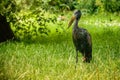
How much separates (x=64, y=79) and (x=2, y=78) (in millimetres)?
1074

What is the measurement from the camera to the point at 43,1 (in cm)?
1531

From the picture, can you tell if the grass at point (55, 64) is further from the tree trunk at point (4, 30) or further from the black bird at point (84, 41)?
the tree trunk at point (4, 30)

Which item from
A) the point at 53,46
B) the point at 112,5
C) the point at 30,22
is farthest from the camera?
the point at 112,5

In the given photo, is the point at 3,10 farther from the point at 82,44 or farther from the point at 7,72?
the point at 7,72

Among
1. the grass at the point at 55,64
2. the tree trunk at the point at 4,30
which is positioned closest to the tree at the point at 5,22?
the tree trunk at the point at 4,30

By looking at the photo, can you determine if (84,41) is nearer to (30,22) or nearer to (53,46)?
(53,46)

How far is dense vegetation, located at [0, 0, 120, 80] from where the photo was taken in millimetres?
8070

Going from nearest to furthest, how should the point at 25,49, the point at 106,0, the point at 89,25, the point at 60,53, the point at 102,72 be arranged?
the point at 102,72 → the point at 60,53 → the point at 25,49 → the point at 89,25 → the point at 106,0

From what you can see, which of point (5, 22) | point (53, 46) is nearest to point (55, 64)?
point (53, 46)

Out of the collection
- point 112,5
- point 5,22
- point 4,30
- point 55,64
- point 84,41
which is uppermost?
point 55,64

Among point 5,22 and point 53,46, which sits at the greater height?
point 5,22

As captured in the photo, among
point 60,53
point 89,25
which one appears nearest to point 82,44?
point 60,53

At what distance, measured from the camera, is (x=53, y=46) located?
13.7 meters

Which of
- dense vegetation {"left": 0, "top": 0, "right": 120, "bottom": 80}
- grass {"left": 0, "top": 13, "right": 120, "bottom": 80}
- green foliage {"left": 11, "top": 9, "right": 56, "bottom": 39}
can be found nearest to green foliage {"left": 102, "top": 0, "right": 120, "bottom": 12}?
dense vegetation {"left": 0, "top": 0, "right": 120, "bottom": 80}
